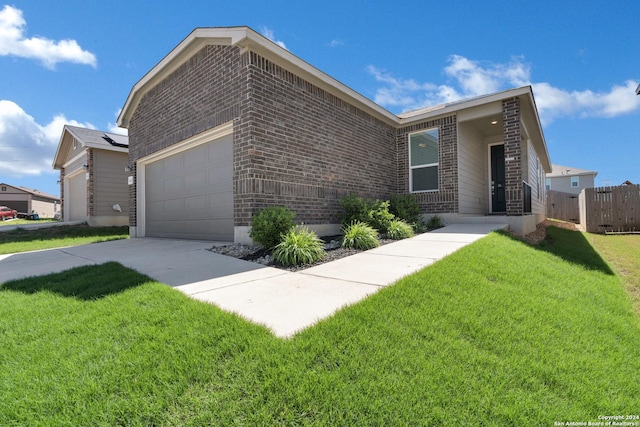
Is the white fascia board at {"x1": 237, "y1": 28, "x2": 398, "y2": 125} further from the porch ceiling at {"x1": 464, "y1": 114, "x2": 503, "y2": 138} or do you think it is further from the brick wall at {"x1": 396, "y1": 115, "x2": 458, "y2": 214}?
the porch ceiling at {"x1": 464, "y1": 114, "x2": 503, "y2": 138}

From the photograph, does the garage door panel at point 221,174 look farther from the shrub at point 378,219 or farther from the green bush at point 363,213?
the shrub at point 378,219

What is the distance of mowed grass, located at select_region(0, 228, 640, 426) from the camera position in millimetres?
1620

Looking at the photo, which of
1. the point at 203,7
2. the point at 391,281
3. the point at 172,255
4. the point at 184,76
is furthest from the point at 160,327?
the point at 203,7

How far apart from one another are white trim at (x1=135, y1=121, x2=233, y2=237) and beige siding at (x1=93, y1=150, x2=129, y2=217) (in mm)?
5017

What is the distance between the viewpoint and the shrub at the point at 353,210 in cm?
739

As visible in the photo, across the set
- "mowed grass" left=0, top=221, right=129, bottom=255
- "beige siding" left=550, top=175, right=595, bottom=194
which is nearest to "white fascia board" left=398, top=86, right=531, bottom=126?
"mowed grass" left=0, top=221, right=129, bottom=255

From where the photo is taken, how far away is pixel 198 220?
25.7 feet

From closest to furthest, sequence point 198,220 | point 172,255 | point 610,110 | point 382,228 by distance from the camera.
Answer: point 172,255 < point 382,228 < point 198,220 < point 610,110

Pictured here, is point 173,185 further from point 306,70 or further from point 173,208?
point 306,70

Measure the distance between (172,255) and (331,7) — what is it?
759cm

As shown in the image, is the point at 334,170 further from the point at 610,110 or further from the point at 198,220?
the point at 610,110

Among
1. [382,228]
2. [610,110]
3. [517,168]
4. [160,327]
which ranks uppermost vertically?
[610,110]

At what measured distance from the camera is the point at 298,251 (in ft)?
15.8

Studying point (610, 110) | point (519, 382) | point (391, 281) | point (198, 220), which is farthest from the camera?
point (610, 110)
